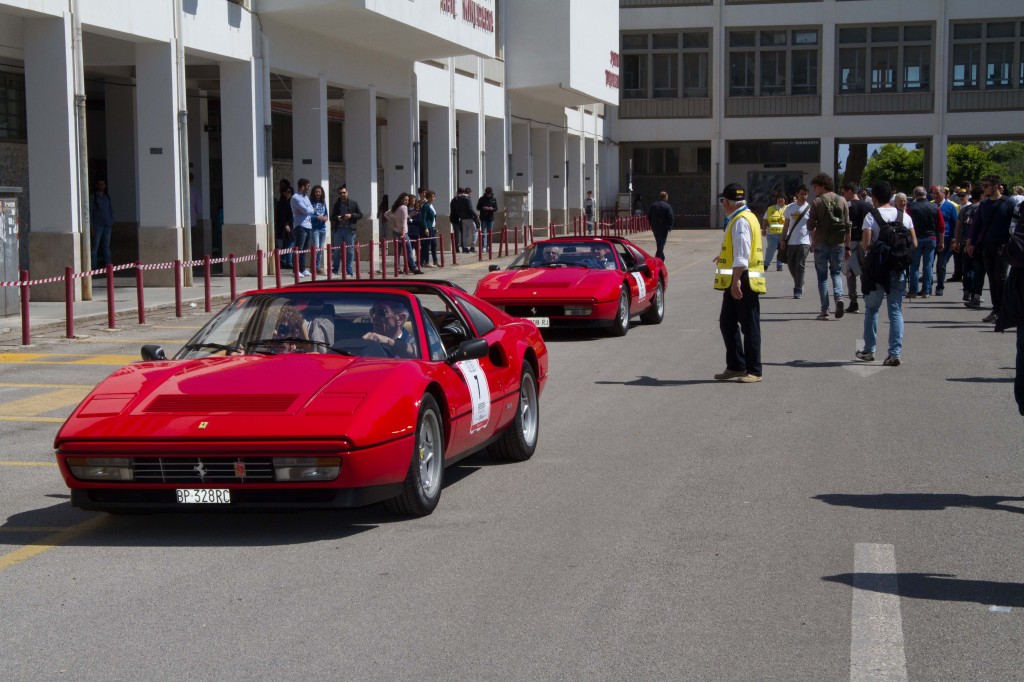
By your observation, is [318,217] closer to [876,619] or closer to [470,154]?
[470,154]

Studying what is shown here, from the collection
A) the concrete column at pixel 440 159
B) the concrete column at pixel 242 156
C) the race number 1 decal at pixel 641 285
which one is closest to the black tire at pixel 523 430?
the race number 1 decal at pixel 641 285

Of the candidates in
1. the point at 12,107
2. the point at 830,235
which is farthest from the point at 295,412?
the point at 12,107

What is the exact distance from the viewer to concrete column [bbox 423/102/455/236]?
127 ft

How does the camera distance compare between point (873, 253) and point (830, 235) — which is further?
point (830, 235)

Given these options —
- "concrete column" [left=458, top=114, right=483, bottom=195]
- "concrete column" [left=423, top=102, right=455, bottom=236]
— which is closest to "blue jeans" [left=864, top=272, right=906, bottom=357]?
"concrete column" [left=423, top=102, right=455, bottom=236]

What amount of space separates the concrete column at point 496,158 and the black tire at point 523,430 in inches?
1359

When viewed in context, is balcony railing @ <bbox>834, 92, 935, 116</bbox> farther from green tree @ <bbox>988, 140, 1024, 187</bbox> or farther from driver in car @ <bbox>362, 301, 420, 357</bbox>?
driver in car @ <bbox>362, 301, 420, 357</bbox>

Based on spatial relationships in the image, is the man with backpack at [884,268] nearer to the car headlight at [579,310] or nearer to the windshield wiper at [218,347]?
the car headlight at [579,310]

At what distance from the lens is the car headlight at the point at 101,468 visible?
6.65 meters

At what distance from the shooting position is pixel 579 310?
1639 cm

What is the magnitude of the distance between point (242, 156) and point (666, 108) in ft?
136

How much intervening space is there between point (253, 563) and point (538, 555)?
4.46 feet

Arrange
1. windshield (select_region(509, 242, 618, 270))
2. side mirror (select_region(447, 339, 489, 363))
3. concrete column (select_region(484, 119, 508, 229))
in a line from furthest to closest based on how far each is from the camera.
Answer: concrete column (select_region(484, 119, 508, 229)) < windshield (select_region(509, 242, 618, 270)) < side mirror (select_region(447, 339, 489, 363))

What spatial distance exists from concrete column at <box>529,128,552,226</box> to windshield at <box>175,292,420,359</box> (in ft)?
139
